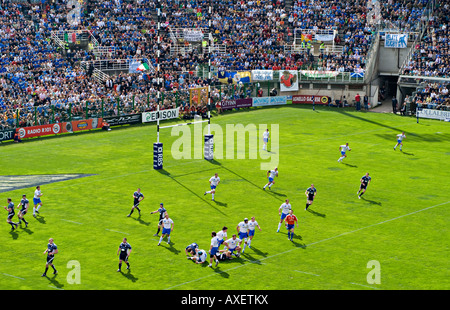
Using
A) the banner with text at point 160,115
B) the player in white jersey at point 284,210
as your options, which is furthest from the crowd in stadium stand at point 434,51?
the player in white jersey at point 284,210

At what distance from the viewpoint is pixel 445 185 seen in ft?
149

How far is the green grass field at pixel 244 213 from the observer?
29188mm

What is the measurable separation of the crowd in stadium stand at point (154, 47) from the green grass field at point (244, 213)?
595 centimetres

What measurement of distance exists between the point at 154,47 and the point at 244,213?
157 ft

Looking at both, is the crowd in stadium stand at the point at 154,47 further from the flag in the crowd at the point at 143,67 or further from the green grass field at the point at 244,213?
the green grass field at the point at 244,213

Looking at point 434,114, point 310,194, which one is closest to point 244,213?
point 310,194

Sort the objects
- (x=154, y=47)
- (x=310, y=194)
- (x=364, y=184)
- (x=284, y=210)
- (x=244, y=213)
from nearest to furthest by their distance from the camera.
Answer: (x=284, y=210) < (x=244, y=213) < (x=310, y=194) < (x=364, y=184) < (x=154, y=47)

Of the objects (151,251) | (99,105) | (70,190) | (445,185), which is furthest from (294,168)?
(99,105)

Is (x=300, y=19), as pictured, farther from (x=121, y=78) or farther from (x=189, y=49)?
(x=121, y=78)

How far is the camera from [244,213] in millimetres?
38844

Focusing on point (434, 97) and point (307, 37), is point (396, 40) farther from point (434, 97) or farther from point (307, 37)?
point (307, 37)

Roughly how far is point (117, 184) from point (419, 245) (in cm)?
2158

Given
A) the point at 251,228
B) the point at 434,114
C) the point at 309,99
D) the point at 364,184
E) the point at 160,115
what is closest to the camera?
the point at 251,228

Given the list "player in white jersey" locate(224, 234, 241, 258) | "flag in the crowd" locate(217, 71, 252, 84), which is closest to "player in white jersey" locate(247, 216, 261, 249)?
"player in white jersey" locate(224, 234, 241, 258)
